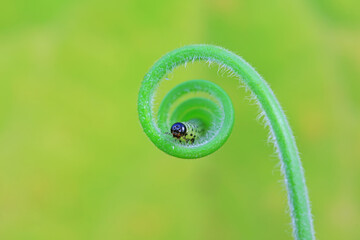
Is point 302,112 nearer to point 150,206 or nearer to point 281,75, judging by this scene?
point 281,75

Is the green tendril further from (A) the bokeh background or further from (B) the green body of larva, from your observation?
(A) the bokeh background

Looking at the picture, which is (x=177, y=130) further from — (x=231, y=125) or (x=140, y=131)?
(x=140, y=131)

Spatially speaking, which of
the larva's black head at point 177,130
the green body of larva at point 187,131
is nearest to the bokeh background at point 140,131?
the green body of larva at point 187,131

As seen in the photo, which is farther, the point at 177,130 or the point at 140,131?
the point at 140,131

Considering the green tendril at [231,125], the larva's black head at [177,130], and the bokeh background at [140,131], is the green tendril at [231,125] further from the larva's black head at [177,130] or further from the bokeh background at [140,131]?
the bokeh background at [140,131]

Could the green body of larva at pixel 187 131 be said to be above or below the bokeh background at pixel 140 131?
below

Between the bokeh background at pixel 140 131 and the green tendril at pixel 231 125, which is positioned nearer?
the green tendril at pixel 231 125

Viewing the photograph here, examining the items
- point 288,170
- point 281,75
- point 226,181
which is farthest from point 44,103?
point 288,170

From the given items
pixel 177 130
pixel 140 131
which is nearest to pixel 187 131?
pixel 177 130
